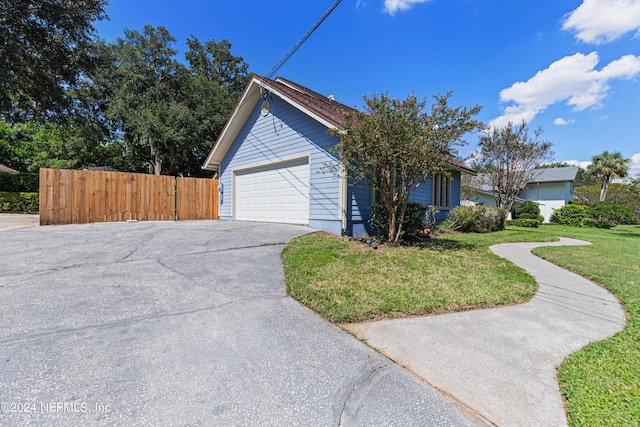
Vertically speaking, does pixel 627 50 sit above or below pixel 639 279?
above

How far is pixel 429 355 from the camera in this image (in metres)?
2.46

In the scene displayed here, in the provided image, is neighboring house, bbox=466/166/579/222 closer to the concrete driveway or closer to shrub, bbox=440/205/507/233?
shrub, bbox=440/205/507/233

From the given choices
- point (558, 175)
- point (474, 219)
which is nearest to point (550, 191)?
point (558, 175)

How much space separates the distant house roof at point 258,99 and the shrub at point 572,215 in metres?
12.7

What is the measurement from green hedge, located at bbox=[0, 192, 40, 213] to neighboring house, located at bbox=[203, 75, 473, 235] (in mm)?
11343

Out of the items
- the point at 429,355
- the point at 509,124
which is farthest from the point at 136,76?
the point at 429,355

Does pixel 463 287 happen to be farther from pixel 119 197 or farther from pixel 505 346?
pixel 119 197

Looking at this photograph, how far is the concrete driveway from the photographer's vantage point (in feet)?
5.78

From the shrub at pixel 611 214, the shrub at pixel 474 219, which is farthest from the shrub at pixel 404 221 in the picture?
the shrub at pixel 611 214

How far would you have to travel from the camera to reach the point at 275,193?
10633 millimetres

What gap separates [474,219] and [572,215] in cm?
1504

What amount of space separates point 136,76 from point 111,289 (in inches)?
927

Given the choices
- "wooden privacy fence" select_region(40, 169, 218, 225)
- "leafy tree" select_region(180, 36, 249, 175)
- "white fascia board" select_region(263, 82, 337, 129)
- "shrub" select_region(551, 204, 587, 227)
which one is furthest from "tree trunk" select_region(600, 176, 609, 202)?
"wooden privacy fence" select_region(40, 169, 218, 225)

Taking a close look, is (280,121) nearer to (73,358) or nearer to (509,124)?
(73,358)
